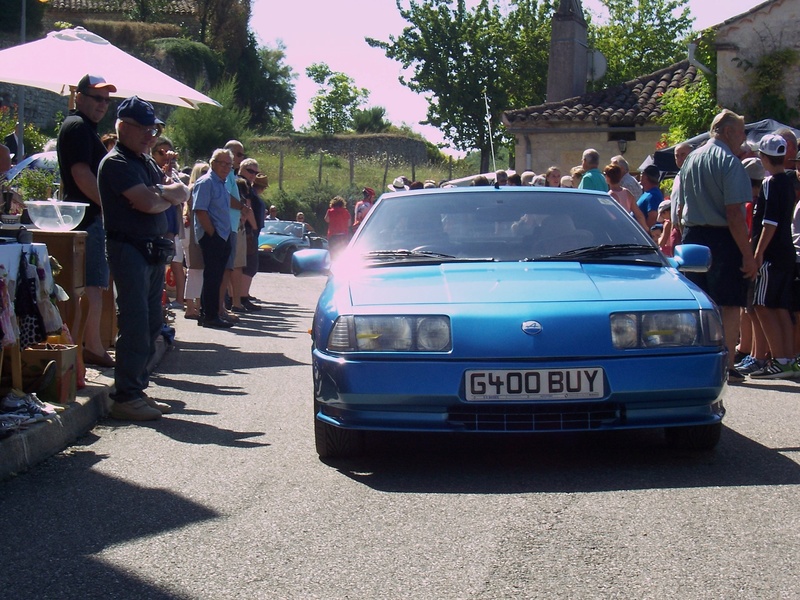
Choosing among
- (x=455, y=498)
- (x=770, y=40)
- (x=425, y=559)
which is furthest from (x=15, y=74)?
(x=770, y=40)

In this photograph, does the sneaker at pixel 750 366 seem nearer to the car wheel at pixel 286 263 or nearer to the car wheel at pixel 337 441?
the car wheel at pixel 337 441

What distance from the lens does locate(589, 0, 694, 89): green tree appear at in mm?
62250

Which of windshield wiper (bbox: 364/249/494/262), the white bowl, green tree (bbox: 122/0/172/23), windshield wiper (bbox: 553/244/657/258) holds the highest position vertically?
green tree (bbox: 122/0/172/23)

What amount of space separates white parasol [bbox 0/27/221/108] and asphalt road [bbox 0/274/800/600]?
14.0 feet

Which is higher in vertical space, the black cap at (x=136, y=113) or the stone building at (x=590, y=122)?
the stone building at (x=590, y=122)

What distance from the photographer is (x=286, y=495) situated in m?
4.73

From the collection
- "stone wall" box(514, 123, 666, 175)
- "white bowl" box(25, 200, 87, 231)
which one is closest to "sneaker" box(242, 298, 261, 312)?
"white bowl" box(25, 200, 87, 231)

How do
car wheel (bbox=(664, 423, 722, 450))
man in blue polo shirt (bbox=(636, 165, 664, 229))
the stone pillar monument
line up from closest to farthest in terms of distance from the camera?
car wheel (bbox=(664, 423, 722, 450)) < man in blue polo shirt (bbox=(636, 165, 664, 229)) < the stone pillar monument

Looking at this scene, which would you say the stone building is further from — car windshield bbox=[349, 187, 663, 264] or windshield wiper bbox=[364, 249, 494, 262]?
windshield wiper bbox=[364, 249, 494, 262]

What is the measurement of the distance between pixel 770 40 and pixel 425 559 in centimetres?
2186

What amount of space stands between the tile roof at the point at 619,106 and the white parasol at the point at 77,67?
21.3 m

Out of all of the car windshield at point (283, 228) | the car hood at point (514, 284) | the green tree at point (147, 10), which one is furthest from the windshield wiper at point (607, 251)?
the green tree at point (147, 10)

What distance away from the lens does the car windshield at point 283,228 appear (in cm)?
2842

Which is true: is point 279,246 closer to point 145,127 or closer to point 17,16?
point 145,127
